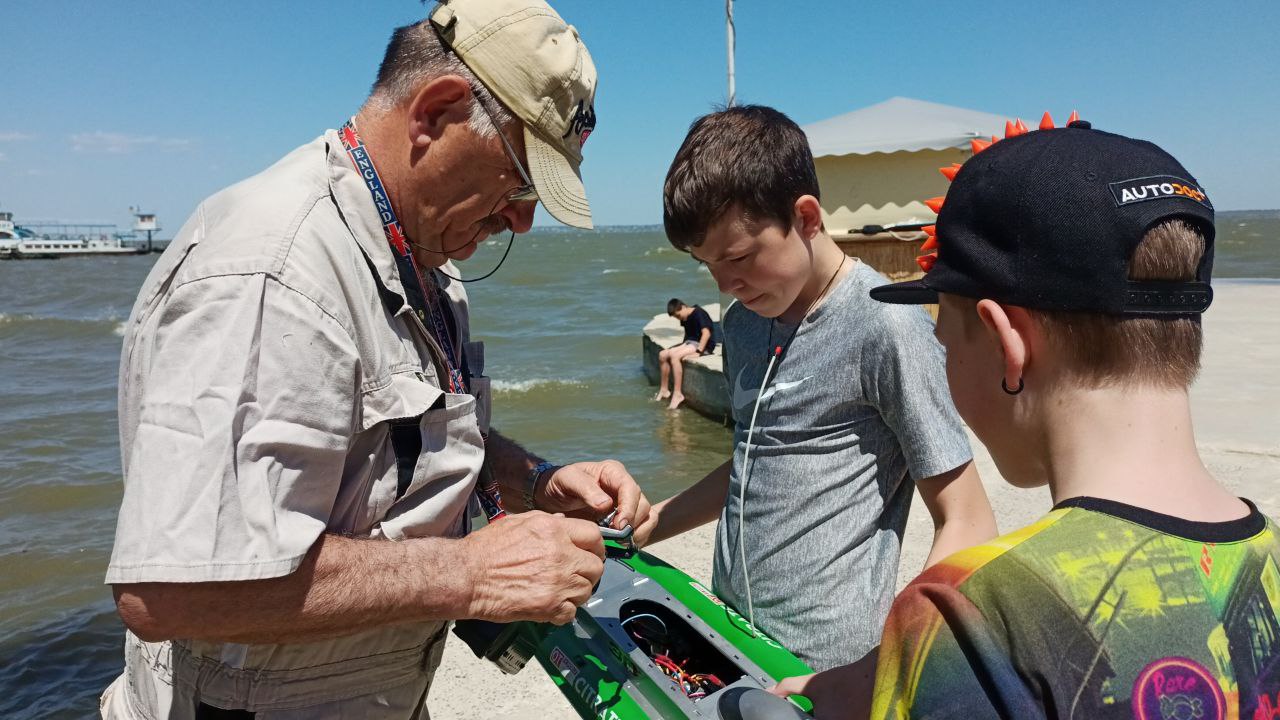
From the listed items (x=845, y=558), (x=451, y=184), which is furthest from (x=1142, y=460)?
(x=451, y=184)

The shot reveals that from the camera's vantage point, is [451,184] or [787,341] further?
[787,341]

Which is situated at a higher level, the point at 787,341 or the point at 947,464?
the point at 787,341

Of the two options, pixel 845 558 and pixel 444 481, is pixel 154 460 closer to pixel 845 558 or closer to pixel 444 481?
pixel 444 481

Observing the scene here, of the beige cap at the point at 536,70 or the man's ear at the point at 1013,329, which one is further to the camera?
the beige cap at the point at 536,70

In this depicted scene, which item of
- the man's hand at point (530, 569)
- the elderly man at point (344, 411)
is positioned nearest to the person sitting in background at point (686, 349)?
the elderly man at point (344, 411)

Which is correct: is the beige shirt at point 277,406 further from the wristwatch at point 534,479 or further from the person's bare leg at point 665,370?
the person's bare leg at point 665,370

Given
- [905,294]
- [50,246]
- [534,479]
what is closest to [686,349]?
[534,479]

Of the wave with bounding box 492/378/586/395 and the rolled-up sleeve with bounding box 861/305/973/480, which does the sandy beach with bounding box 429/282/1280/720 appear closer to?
the rolled-up sleeve with bounding box 861/305/973/480

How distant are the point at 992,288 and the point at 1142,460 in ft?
0.90

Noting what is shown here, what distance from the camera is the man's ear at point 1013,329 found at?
1.09 metres

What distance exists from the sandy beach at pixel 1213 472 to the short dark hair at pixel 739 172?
7.37 ft

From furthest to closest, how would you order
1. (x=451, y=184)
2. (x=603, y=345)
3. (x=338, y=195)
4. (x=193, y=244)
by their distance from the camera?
(x=603, y=345), (x=451, y=184), (x=338, y=195), (x=193, y=244)

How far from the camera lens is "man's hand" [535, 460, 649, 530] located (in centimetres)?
233

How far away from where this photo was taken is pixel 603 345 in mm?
20156
